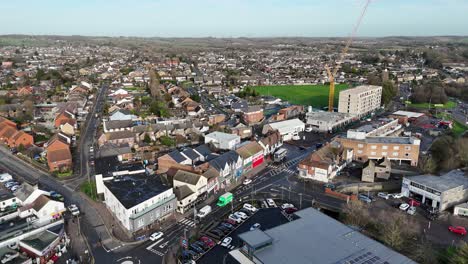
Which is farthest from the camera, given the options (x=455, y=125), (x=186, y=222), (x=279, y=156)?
(x=455, y=125)

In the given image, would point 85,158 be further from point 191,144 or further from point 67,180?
point 191,144

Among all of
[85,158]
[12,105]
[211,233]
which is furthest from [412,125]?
[12,105]

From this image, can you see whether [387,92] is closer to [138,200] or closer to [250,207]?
[250,207]

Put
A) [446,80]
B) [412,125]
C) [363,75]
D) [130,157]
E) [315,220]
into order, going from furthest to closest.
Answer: [363,75]
[446,80]
[412,125]
[130,157]
[315,220]

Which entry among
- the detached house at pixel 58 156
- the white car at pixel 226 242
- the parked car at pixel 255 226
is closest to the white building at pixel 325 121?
the parked car at pixel 255 226

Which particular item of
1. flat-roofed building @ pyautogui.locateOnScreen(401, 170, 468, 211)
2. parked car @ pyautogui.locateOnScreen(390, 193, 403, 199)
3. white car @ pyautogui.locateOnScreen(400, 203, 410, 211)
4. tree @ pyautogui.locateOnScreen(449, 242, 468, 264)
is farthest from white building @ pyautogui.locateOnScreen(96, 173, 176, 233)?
flat-roofed building @ pyautogui.locateOnScreen(401, 170, 468, 211)

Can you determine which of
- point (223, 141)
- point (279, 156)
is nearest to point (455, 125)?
point (279, 156)
